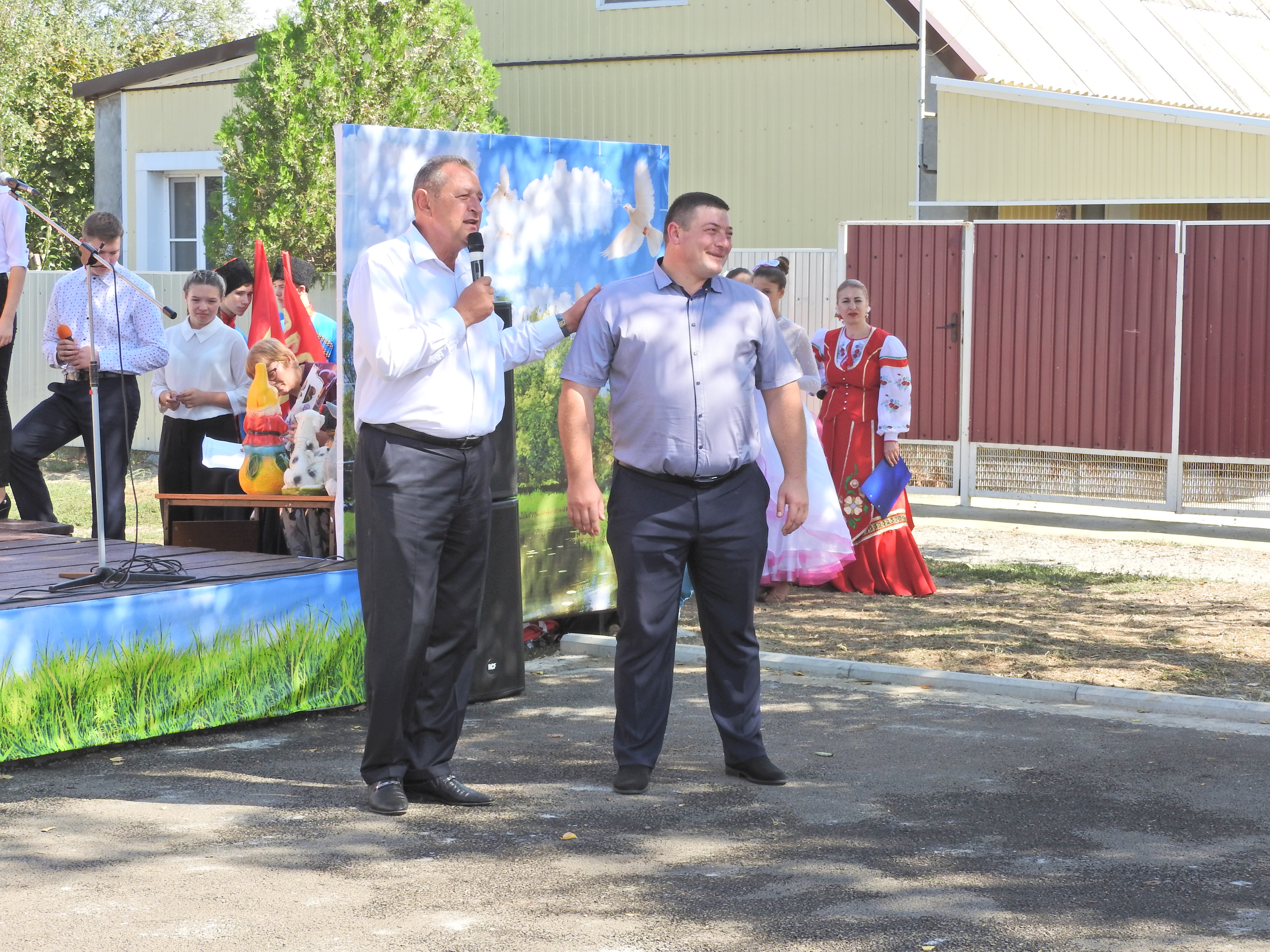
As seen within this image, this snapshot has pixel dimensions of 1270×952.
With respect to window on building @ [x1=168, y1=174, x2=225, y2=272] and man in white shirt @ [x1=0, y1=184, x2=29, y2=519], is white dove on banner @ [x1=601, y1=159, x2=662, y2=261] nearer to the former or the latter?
man in white shirt @ [x1=0, y1=184, x2=29, y2=519]

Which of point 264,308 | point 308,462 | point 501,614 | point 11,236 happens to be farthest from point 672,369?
point 11,236

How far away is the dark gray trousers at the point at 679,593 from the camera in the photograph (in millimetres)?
5844

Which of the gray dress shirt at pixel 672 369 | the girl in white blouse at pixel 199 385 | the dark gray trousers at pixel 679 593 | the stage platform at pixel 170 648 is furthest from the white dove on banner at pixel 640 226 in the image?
→ the dark gray trousers at pixel 679 593

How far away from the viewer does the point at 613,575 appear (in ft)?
28.8

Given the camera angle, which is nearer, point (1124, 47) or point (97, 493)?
point (97, 493)

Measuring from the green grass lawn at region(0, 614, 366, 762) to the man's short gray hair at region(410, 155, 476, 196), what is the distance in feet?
7.03

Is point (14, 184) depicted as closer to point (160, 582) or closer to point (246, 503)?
point (160, 582)

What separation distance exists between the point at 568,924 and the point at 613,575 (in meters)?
4.37

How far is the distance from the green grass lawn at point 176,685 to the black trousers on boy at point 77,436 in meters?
2.53

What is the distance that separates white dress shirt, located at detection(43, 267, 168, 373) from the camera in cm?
909

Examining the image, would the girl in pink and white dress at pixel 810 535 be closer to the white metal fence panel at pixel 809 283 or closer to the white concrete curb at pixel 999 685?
the white concrete curb at pixel 999 685

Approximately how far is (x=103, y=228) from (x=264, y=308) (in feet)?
3.34

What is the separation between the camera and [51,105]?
2944 centimetres

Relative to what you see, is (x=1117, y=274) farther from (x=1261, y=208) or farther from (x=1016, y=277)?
(x=1261, y=208)
